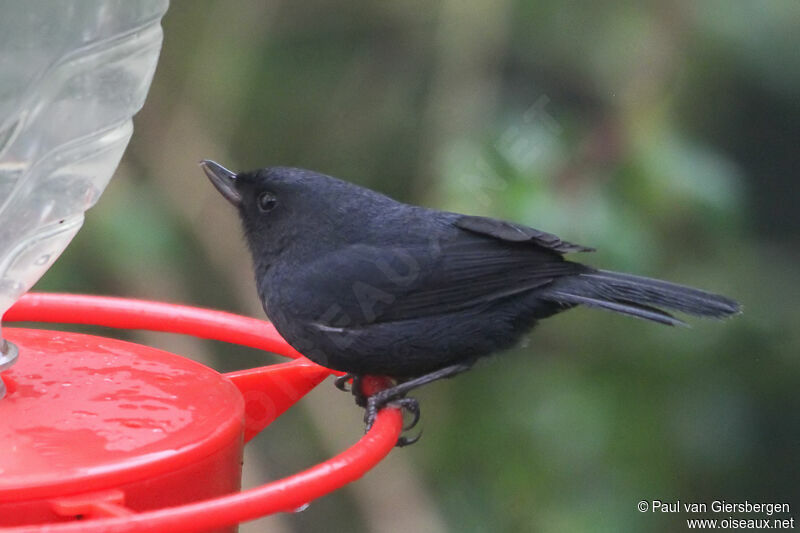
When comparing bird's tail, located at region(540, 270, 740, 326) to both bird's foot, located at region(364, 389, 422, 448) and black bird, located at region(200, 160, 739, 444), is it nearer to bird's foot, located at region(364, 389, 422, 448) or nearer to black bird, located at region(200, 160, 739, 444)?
black bird, located at region(200, 160, 739, 444)

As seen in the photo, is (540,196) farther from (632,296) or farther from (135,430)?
(135,430)

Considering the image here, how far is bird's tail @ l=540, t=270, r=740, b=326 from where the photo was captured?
9.91 feet

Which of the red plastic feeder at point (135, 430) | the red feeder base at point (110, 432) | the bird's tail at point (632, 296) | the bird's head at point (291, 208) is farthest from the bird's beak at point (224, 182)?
the bird's tail at point (632, 296)

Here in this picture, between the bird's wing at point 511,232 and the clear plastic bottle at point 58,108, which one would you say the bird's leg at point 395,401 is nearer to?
the bird's wing at point 511,232

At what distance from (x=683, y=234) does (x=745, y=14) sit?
2.25 ft

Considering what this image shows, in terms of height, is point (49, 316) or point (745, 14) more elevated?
point (745, 14)

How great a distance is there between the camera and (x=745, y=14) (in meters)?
3.49

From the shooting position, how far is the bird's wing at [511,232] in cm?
306

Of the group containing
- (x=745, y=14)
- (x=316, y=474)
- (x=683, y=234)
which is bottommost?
(x=683, y=234)

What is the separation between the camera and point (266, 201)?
3.05m

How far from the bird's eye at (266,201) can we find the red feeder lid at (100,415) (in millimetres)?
813

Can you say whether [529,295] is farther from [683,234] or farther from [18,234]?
[18,234]

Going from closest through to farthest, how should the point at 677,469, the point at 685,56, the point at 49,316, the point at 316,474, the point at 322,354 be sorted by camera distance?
the point at 316,474, the point at 49,316, the point at 322,354, the point at 685,56, the point at 677,469

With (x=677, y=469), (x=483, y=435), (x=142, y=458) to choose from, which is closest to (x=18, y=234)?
(x=142, y=458)
